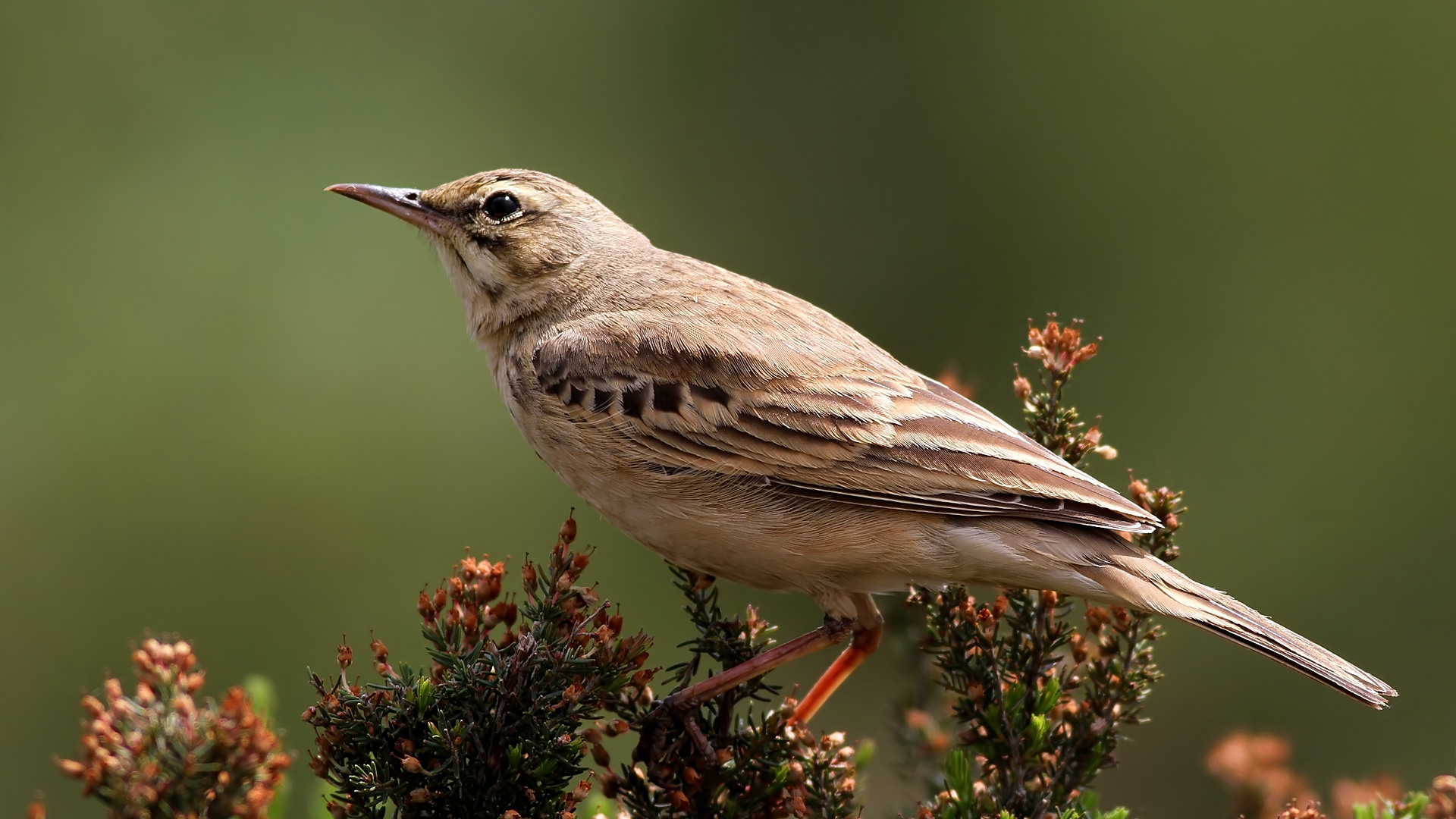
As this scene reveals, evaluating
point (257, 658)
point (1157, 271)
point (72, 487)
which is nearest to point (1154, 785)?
point (1157, 271)

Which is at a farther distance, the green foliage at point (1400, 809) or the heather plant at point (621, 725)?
the green foliage at point (1400, 809)

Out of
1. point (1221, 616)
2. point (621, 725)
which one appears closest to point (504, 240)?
point (621, 725)

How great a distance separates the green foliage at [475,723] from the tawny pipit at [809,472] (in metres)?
0.63

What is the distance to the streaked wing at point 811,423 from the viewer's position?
421 cm

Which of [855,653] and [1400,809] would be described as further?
[855,653]

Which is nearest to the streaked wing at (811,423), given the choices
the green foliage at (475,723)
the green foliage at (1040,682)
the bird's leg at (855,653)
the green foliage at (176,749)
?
the green foliage at (1040,682)

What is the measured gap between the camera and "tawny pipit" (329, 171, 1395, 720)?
159 inches

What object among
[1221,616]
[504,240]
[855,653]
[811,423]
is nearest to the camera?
[1221,616]

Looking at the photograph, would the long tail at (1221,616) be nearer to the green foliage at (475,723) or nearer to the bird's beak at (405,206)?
the green foliage at (475,723)

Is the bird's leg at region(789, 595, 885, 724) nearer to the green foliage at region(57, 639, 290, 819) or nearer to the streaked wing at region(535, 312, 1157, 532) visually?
the streaked wing at region(535, 312, 1157, 532)

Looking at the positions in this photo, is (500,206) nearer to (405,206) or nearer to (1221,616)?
(405,206)

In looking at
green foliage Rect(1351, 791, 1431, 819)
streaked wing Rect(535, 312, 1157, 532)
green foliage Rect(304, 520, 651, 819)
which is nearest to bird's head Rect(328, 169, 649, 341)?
streaked wing Rect(535, 312, 1157, 532)

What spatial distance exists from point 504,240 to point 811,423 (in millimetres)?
1715

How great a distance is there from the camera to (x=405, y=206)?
5531mm
